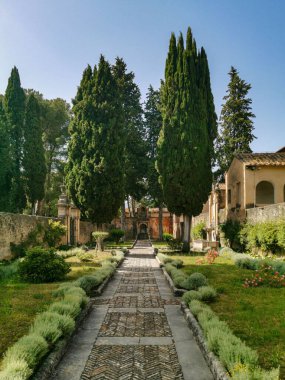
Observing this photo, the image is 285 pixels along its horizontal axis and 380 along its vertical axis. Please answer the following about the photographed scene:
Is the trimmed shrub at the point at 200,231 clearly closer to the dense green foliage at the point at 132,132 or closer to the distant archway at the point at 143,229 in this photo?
the dense green foliage at the point at 132,132

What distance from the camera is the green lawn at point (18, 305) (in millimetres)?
6305

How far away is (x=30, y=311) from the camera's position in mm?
7875

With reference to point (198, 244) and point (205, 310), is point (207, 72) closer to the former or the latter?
point (198, 244)

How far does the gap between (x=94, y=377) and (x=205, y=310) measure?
10.1 feet

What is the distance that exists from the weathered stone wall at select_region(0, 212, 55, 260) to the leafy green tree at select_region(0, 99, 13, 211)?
996 cm

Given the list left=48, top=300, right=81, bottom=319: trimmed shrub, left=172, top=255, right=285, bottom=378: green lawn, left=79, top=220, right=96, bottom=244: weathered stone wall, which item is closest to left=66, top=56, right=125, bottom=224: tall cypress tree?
left=79, top=220, right=96, bottom=244: weathered stone wall

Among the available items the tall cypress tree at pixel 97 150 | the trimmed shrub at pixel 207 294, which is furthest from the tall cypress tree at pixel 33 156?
the trimmed shrub at pixel 207 294

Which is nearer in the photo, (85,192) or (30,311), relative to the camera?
(30,311)

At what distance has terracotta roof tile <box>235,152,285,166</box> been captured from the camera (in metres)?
24.5

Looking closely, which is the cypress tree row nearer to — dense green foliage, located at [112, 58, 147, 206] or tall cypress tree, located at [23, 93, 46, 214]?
dense green foliage, located at [112, 58, 147, 206]

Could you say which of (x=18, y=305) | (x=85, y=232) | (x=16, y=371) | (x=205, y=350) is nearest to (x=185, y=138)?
(x=85, y=232)

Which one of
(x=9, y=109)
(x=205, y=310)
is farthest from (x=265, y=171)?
(x=9, y=109)

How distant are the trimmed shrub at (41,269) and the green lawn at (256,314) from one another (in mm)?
5359

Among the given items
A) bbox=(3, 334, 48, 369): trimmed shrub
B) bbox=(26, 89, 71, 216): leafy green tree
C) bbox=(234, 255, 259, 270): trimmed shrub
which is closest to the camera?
bbox=(3, 334, 48, 369): trimmed shrub
